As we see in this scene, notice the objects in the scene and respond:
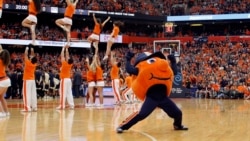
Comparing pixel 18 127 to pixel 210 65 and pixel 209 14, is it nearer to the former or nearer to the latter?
pixel 210 65

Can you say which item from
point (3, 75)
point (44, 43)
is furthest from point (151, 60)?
→ point (44, 43)

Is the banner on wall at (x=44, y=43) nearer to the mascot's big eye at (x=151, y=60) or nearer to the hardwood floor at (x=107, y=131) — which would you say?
the hardwood floor at (x=107, y=131)

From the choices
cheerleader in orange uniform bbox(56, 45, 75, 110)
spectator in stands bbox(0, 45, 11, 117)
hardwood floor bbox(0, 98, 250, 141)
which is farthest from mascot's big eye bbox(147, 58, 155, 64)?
cheerleader in orange uniform bbox(56, 45, 75, 110)

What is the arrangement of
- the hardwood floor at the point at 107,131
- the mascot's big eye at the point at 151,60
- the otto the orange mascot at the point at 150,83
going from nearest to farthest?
the hardwood floor at the point at 107,131
the otto the orange mascot at the point at 150,83
the mascot's big eye at the point at 151,60

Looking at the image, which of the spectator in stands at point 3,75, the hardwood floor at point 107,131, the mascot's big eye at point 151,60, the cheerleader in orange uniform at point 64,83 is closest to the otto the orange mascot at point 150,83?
the mascot's big eye at point 151,60

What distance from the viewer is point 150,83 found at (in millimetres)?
8250

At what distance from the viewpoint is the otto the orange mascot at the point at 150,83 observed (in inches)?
323

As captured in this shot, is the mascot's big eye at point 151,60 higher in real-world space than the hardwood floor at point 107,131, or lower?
higher

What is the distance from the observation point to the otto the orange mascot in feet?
26.9

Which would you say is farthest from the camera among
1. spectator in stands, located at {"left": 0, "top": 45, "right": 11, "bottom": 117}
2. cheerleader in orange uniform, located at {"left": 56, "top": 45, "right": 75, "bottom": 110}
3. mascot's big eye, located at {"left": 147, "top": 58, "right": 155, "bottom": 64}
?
cheerleader in orange uniform, located at {"left": 56, "top": 45, "right": 75, "bottom": 110}

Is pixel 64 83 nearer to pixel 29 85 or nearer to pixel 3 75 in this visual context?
pixel 29 85

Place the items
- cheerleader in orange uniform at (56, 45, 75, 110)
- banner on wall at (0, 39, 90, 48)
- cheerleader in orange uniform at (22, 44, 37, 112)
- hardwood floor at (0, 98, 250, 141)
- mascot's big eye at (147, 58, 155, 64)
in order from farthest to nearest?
banner on wall at (0, 39, 90, 48) < cheerleader in orange uniform at (56, 45, 75, 110) < cheerleader in orange uniform at (22, 44, 37, 112) < mascot's big eye at (147, 58, 155, 64) < hardwood floor at (0, 98, 250, 141)

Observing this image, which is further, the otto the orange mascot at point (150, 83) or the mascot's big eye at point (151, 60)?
the mascot's big eye at point (151, 60)

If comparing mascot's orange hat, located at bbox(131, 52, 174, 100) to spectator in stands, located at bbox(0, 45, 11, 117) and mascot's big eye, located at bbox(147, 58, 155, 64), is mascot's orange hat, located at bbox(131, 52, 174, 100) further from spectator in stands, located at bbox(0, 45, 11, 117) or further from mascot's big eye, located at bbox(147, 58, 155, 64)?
spectator in stands, located at bbox(0, 45, 11, 117)
